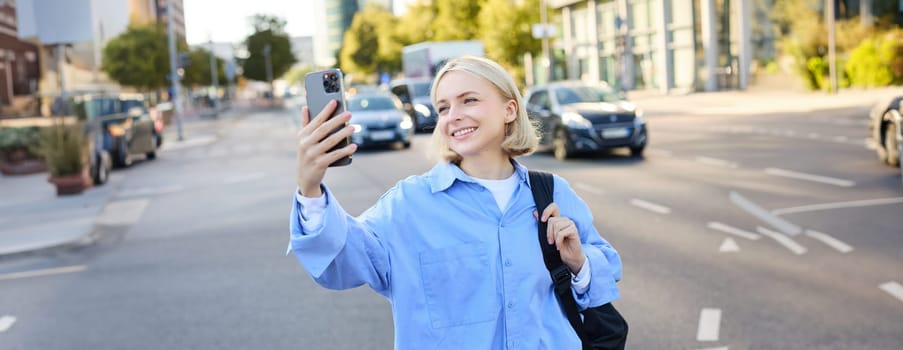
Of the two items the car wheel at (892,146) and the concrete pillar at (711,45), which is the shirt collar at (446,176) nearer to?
the car wheel at (892,146)

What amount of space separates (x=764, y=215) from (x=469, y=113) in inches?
317

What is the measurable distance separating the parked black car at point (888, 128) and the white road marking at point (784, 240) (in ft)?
15.4

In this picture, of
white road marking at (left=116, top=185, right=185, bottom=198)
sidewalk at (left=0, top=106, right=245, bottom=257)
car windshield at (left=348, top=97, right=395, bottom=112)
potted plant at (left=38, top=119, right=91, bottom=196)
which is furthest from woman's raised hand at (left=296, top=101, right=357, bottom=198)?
car windshield at (left=348, top=97, right=395, bottom=112)

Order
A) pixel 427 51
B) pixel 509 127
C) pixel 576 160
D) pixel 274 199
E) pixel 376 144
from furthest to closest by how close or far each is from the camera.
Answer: pixel 427 51 < pixel 376 144 < pixel 576 160 < pixel 274 199 < pixel 509 127

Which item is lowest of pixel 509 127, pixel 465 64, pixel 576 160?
pixel 576 160

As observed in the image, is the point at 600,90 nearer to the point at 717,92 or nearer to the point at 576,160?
the point at 576,160

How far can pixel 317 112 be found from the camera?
2.23 m

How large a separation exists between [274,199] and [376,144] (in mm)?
10300

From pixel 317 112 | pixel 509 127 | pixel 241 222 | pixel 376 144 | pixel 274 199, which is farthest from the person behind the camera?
pixel 376 144

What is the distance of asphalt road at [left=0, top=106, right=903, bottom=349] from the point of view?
583 cm

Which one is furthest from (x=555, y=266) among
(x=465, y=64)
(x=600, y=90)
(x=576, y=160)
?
(x=600, y=90)

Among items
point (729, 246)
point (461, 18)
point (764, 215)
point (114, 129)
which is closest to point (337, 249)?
point (729, 246)

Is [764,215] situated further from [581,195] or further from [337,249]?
[337,249]

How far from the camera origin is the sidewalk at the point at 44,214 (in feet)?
34.2
